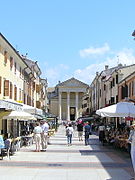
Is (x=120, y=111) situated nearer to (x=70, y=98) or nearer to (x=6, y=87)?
(x=6, y=87)

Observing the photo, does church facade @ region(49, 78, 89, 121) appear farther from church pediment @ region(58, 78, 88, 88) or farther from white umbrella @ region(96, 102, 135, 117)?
white umbrella @ region(96, 102, 135, 117)

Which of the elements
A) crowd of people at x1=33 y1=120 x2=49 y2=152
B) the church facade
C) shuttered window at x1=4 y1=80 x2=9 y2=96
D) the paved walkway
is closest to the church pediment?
the church facade

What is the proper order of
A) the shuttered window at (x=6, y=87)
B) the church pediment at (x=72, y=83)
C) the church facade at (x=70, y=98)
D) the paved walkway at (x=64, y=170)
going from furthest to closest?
the church pediment at (x=72, y=83) → the church facade at (x=70, y=98) → the shuttered window at (x=6, y=87) → the paved walkway at (x=64, y=170)

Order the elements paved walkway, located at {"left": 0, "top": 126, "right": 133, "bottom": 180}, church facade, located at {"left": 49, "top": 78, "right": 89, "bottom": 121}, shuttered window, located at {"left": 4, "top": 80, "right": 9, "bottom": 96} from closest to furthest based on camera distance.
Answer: paved walkway, located at {"left": 0, "top": 126, "right": 133, "bottom": 180} < shuttered window, located at {"left": 4, "top": 80, "right": 9, "bottom": 96} < church facade, located at {"left": 49, "top": 78, "right": 89, "bottom": 121}

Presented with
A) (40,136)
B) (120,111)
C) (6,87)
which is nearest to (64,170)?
(40,136)

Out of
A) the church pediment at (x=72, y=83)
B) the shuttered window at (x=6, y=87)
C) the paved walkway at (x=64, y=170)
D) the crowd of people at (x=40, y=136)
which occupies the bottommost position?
the paved walkway at (x=64, y=170)

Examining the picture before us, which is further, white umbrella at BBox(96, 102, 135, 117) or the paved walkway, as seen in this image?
white umbrella at BBox(96, 102, 135, 117)

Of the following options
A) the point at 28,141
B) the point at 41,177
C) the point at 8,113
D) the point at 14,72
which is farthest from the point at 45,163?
the point at 14,72

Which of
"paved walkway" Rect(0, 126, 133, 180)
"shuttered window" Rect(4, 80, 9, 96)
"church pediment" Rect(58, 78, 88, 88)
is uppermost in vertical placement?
"church pediment" Rect(58, 78, 88, 88)

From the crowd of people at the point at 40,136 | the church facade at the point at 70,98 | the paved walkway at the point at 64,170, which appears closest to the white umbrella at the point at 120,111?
the crowd of people at the point at 40,136

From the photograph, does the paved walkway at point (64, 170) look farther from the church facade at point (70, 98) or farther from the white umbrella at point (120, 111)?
the church facade at point (70, 98)

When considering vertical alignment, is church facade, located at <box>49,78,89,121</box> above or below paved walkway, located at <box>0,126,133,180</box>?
above

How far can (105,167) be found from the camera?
45.8ft

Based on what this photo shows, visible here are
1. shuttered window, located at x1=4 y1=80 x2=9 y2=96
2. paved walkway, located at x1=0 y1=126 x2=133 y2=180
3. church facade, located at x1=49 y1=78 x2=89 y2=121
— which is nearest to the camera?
paved walkway, located at x1=0 y1=126 x2=133 y2=180
